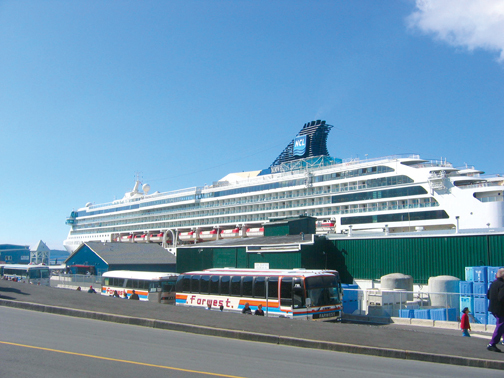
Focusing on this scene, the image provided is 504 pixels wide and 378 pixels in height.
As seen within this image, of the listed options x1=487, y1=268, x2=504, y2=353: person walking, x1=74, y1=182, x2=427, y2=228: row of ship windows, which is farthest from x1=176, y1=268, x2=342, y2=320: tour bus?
x1=74, y1=182, x2=427, y2=228: row of ship windows

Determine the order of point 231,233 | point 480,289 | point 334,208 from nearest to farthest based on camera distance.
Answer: point 480,289 → point 334,208 → point 231,233

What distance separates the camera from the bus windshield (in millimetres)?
15953

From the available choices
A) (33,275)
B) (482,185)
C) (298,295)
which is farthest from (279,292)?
(33,275)

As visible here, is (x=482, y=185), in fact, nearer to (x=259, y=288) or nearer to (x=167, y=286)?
(x=259, y=288)

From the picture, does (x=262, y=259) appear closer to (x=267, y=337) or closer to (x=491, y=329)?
(x=491, y=329)

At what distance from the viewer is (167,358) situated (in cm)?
801

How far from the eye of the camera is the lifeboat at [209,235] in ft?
210

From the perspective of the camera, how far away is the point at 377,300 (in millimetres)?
21391

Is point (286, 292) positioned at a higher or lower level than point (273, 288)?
lower

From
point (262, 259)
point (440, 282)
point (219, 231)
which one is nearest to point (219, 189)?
point (219, 231)

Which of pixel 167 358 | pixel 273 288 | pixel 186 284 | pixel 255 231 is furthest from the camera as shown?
pixel 255 231

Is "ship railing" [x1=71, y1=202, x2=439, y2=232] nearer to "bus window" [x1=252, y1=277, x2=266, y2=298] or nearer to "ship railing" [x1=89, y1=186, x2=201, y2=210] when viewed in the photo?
"ship railing" [x1=89, y1=186, x2=201, y2=210]

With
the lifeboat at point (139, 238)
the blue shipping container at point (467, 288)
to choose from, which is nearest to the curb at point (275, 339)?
the blue shipping container at point (467, 288)

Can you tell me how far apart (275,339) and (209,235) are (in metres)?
54.8
